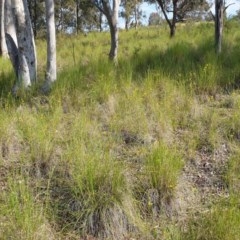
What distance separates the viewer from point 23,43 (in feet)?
20.0

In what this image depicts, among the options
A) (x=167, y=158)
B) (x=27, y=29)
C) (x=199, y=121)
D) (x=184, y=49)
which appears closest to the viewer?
(x=167, y=158)

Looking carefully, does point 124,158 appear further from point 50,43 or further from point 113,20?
point 113,20

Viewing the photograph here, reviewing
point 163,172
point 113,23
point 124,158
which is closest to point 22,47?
point 113,23

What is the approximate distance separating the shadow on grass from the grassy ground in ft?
0.12

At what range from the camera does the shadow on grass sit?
599cm

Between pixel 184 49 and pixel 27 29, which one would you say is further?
pixel 184 49

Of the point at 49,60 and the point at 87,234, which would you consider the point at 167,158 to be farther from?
the point at 49,60

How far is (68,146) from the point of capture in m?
3.81

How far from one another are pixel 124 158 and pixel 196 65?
148 inches

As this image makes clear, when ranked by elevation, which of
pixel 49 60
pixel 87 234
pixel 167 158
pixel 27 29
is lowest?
pixel 87 234

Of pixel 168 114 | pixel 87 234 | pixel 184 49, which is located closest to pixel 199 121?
pixel 168 114

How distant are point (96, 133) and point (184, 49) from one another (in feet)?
15.4

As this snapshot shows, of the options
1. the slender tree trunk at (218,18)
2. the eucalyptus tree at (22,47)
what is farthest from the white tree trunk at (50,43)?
the slender tree trunk at (218,18)

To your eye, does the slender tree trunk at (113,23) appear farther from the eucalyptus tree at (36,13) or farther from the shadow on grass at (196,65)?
the eucalyptus tree at (36,13)
